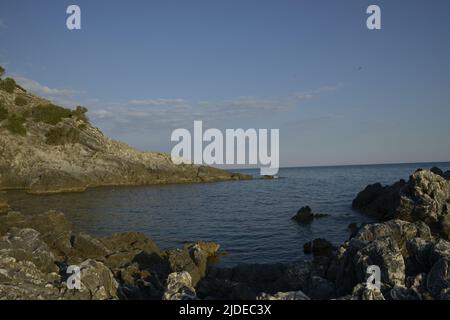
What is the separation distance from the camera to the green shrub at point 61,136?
238 feet

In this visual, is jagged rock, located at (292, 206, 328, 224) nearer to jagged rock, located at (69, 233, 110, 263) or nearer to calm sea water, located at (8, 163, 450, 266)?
calm sea water, located at (8, 163, 450, 266)

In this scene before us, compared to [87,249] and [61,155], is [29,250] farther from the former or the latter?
[61,155]

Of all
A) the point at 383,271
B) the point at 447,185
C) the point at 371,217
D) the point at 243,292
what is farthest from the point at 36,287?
the point at 371,217

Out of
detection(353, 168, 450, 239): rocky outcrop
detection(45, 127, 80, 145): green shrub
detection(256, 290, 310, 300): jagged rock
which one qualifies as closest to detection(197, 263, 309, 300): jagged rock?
detection(256, 290, 310, 300): jagged rock

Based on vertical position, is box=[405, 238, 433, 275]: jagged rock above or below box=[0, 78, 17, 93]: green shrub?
below

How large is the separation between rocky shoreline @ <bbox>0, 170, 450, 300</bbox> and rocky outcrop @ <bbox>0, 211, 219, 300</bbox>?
31 millimetres

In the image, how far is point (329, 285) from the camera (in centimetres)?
1212

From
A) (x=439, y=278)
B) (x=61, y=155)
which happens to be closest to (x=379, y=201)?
(x=439, y=278)

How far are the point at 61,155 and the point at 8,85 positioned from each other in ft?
93.4

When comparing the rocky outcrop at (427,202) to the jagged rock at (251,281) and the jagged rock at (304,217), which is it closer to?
the jagged rock at (304,217)

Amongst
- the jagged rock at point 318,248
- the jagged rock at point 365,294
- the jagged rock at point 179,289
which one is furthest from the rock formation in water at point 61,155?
the jagged rock at point 365,294

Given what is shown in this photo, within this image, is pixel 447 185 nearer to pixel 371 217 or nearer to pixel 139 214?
pixel 371 217

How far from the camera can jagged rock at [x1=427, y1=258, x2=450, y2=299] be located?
9539 millimetres
